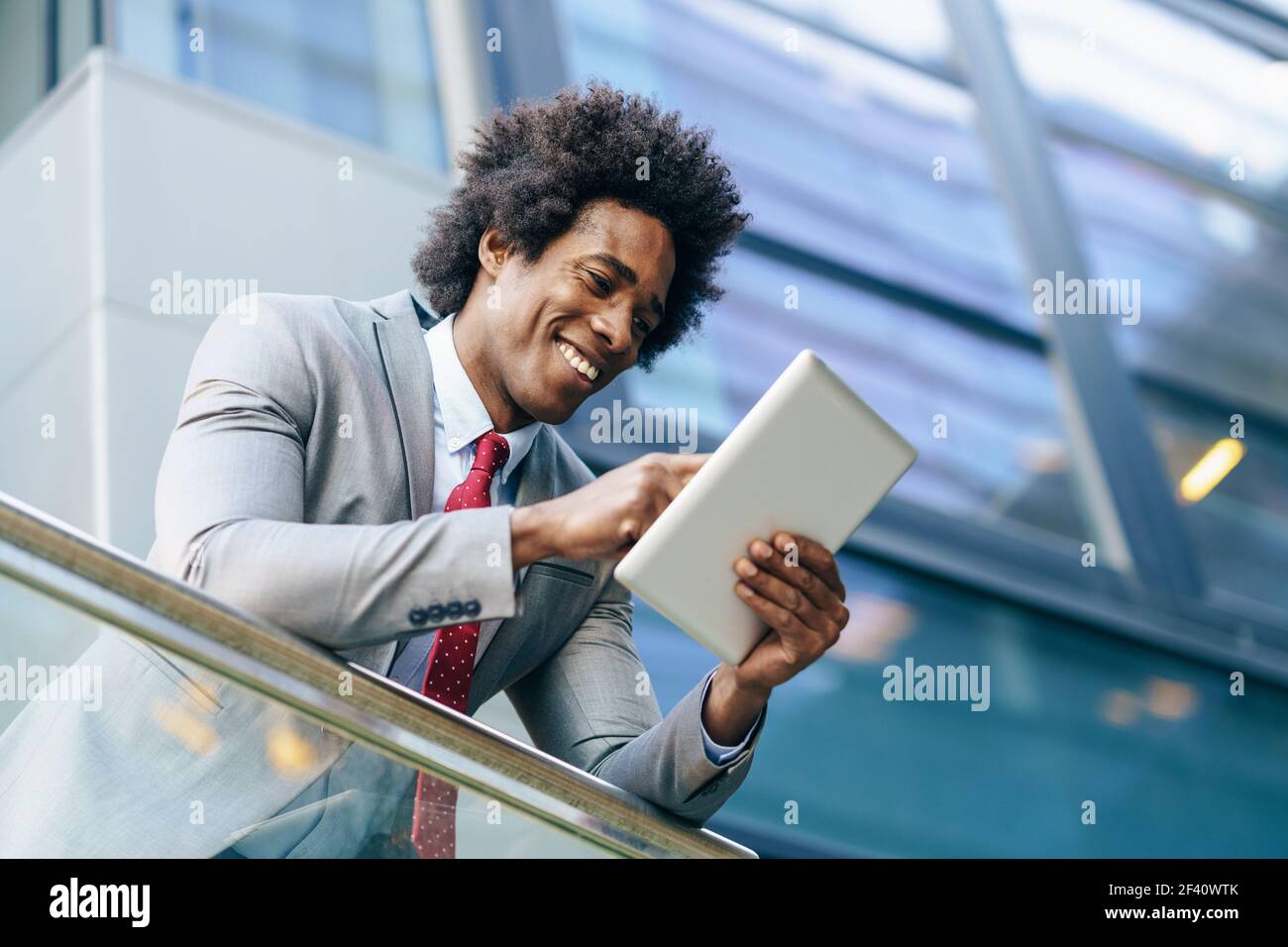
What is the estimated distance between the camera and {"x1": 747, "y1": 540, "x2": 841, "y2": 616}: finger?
1.99m

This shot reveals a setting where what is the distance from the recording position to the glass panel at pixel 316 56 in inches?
184

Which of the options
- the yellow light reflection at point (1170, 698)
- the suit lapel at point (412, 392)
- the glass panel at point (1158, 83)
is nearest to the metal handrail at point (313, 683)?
the suit lapel at point (412, 392)

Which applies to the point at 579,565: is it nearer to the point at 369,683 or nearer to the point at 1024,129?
the point at 369,683

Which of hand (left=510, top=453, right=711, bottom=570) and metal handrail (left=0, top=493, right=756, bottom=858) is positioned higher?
hand (left=510, top=453, right=711, bottom=570)

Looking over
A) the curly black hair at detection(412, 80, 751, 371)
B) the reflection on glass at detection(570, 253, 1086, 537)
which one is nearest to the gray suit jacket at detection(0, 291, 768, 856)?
the curly black hair at detection(412, 80, 751, 371)

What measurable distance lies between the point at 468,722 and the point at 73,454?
2425 mm

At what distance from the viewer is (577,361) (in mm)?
2506

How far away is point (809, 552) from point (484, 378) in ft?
Answer: 2.36

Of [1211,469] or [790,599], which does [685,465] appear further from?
[1211,469]

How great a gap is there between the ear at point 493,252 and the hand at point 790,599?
90cm

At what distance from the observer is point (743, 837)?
14.9 ft

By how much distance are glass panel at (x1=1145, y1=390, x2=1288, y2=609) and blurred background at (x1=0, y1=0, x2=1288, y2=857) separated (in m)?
0.02

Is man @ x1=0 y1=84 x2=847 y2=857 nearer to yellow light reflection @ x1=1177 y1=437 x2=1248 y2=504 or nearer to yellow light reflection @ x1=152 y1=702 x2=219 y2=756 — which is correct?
yellow light reflection @ x1=152 y1=702 x2=219 y2=756
